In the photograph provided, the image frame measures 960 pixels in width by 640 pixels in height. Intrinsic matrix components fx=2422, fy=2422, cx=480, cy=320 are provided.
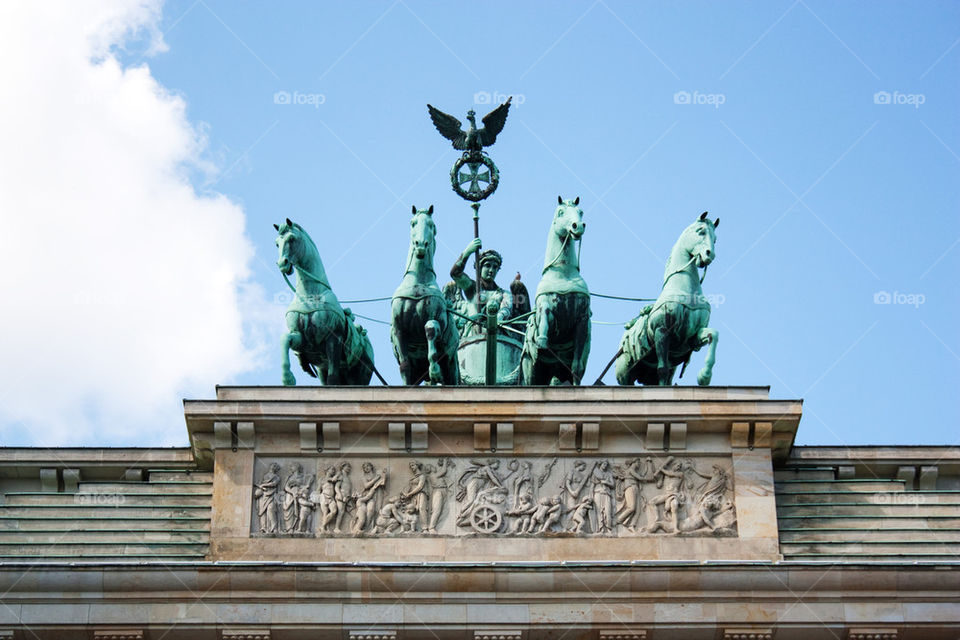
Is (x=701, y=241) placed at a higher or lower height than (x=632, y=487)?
higher

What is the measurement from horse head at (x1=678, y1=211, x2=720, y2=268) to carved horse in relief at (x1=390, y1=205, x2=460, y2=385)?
3.52 m

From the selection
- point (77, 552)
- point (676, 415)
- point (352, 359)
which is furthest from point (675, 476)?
point (77, 552)

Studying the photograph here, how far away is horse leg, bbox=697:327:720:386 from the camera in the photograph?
33312 mm

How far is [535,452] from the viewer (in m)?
32.1

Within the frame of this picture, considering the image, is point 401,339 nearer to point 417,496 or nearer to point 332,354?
→ point 332,354

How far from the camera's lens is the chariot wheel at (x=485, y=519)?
3145 centimetres

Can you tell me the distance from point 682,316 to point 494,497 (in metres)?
4.03

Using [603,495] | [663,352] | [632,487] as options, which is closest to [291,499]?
[603,495]

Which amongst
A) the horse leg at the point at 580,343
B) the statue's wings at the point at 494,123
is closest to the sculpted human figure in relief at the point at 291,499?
the horse leg at the point at 580,343

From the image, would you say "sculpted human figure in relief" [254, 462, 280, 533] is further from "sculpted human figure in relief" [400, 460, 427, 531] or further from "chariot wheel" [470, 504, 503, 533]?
"chariot wheel" [470, 504, 503, 533]

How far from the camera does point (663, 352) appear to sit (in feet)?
110

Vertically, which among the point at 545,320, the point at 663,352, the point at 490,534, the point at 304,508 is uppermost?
the point at 545,320

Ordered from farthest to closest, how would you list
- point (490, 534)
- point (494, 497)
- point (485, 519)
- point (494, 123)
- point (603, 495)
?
1. point (494, 123)
2. point (603, 495)
3. point (494, 497)
4. point (485, 519)
5. point (490, 534)

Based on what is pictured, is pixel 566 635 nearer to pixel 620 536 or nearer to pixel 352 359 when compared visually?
pixel 620 536
